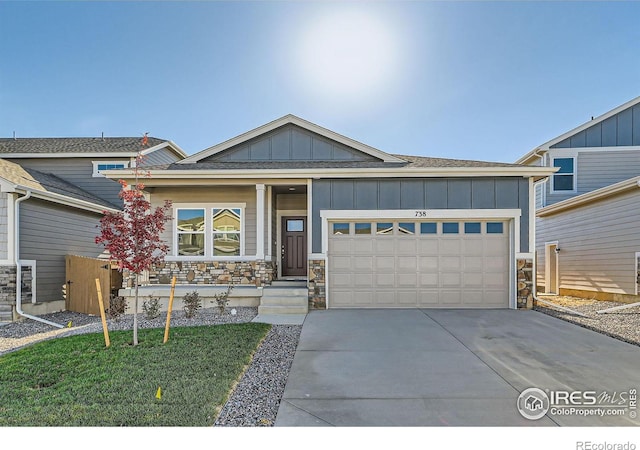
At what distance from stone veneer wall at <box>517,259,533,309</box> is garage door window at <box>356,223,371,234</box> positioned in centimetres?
375

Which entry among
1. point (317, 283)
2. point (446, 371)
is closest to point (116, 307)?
point (317, 283)

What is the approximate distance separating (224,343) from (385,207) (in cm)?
519

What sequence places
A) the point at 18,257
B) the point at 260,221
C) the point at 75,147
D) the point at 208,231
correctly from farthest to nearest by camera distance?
the point at 75,147
the point at 208,231
the point at 260,221
the point at 18,257

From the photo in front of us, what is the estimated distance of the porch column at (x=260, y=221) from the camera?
957cm

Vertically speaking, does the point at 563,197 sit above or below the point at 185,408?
above

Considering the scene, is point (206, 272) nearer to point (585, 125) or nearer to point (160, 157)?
point (160, 157)

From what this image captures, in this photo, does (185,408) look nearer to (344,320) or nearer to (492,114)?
(344,320)

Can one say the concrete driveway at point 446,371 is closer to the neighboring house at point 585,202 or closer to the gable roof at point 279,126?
the neighboring house at point 585,202

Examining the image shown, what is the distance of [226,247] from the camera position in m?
10.4

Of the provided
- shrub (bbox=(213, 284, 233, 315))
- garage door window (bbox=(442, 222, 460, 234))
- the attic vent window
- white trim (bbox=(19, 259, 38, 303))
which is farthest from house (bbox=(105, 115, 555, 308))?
the attic vent window

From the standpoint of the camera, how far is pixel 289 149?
11070mm

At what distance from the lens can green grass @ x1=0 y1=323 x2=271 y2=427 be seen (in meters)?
3.40

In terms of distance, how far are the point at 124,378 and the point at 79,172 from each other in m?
12.8
